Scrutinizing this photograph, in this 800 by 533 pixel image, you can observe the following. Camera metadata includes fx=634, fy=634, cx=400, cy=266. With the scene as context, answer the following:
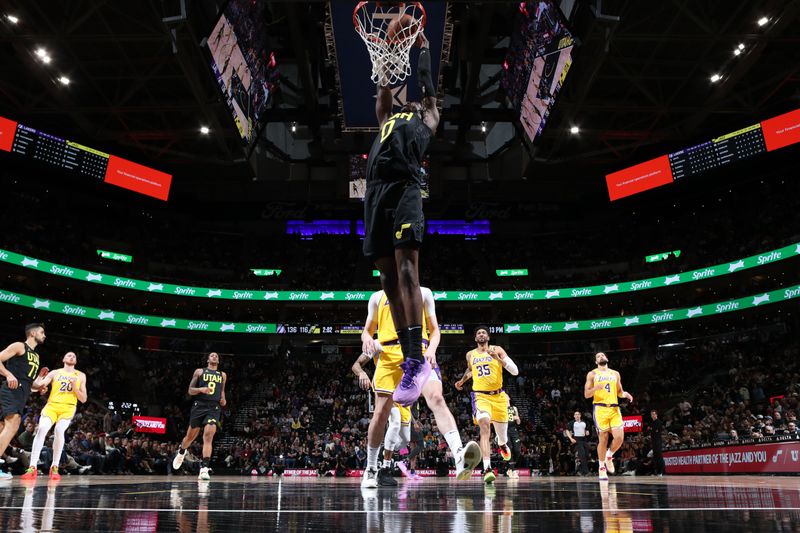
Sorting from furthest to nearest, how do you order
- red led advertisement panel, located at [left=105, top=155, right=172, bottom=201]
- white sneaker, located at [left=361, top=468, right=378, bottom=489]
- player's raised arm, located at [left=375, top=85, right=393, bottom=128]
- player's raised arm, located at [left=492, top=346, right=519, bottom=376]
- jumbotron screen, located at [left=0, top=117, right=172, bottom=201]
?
red led advertisement panel, located at [left=105, top=155, right=172, bottom=201], jumbotron screen, located at [left=0, top=117, right=172, bottom=201], player's raised arm, located at [left=492, top=346, right=519, bottom=376], white sneaker, located at [left=361, top=468, right=378, bottom=489], player's raised arm, located at [left=375, top=85, right=393, bottom=128]

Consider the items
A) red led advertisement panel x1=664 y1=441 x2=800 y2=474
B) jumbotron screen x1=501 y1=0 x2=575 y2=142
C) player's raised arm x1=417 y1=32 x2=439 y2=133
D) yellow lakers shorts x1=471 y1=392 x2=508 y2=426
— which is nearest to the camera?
player's raised arm x1=417 y1=32 x2=439 y2=133

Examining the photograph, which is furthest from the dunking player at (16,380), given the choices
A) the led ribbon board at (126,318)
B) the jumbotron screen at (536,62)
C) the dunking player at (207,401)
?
the led ribbon board at (126,318)

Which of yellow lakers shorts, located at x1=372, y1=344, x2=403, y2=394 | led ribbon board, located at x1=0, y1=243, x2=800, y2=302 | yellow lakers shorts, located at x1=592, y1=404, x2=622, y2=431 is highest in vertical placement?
led ribbon board, located at x1=0, y1=243, x2=800, y2=302

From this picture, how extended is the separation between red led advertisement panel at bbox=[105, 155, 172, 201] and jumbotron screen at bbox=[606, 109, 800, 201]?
21.0 metres

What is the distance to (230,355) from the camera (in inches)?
1324

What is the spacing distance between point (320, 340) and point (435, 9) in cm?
2188

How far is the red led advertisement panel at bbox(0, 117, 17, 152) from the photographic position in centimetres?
Answer: 2456

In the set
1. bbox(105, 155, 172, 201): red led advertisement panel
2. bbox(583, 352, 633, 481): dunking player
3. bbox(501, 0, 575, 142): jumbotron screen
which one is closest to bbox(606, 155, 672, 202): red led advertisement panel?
bbox(501, 0, 575, 142): jumbotron screen

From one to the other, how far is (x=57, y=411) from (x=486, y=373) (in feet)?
23.2

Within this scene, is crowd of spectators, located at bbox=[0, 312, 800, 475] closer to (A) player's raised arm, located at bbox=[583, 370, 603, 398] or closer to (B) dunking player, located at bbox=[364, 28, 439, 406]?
(A) player's raised arm, located at bbox=[583, 370, 603, 398]

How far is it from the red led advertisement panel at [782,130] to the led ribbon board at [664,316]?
6.29 meters

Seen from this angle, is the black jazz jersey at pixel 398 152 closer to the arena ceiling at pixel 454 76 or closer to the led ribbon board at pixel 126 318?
the arena ceiling at pixel 454 76

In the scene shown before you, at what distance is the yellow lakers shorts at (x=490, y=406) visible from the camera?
10391mm

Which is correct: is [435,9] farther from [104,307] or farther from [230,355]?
[104,307]
